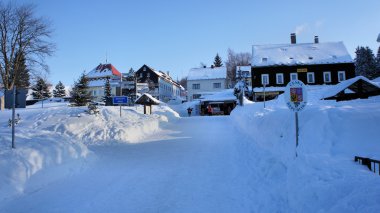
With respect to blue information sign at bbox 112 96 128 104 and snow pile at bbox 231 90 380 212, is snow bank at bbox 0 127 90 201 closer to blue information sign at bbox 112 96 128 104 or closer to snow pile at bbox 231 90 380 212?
snow pile at bbox 231 90 380 212

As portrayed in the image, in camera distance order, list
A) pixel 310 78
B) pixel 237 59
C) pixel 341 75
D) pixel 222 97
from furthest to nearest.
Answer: pixel 237 59
pixel 222 97
pixel 310 78
pixel 341 75

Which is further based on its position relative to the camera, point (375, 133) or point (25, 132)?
point (25, 132)

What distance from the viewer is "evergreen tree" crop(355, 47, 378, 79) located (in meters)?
52.8

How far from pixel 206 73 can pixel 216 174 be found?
187 feet

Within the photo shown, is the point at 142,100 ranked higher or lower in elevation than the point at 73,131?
higher

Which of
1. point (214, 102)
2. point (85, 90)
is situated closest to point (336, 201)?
point (85, 90)

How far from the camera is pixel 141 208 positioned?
5332 mm

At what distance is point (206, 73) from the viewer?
63.7m

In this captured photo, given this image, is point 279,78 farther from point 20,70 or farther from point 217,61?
point 217,61

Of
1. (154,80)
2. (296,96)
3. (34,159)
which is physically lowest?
(34,159)

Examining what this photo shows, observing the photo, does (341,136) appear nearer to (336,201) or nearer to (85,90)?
(336,201)

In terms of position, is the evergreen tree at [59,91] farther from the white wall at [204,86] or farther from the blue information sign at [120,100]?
the blue information sign at [120,100]

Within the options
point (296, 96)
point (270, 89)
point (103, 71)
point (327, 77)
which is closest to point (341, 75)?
point (327, 77)

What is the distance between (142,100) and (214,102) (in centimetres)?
2054
